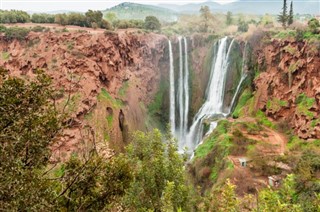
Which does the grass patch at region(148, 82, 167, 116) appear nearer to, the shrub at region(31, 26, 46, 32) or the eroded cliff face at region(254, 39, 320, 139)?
the eroded cliff face at region(254, 39, 320, 139)

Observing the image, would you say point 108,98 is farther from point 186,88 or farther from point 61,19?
point 61,19

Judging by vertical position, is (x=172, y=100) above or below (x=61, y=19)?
below

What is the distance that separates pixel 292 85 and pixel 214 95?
1136 centimetres

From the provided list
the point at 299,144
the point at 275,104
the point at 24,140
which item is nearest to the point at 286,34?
the point at 275,104

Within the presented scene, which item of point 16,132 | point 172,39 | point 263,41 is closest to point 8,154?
point 16,132

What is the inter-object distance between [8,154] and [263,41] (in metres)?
35.8

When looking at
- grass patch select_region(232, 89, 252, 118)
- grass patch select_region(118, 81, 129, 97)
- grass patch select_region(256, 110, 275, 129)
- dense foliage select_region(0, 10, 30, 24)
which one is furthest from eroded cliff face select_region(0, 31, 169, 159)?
grass patch select_region(256, 110, 275, 129)

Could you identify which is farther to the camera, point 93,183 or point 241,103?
A: point 241,103

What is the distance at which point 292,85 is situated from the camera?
3144 cm

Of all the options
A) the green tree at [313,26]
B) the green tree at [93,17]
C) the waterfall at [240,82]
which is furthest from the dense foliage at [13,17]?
the green tree at [313,26]

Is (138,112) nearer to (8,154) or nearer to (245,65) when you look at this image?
(245,65)

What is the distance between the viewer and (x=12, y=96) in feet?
21.4

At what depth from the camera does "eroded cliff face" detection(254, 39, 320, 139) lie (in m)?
28.2

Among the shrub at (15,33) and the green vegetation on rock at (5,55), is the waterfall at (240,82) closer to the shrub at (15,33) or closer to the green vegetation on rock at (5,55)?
the shrub at (15,33)
